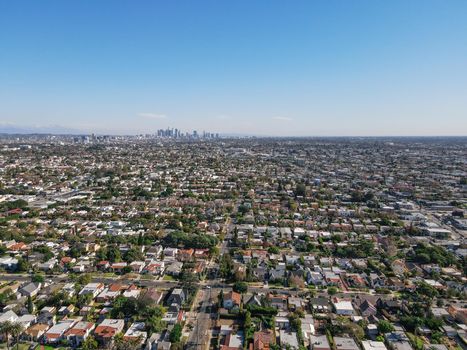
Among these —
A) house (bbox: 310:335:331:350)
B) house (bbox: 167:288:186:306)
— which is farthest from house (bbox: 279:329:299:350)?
house (bbox: 167:288:186:306)

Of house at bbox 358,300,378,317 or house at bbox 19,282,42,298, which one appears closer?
house at bbox 358,300,378,317

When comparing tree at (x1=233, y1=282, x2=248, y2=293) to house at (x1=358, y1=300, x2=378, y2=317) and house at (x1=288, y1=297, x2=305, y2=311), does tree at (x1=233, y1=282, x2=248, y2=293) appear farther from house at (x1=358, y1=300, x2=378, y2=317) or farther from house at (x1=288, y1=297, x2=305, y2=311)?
house at (x1=358, y1=300, x2=378, y2=317)

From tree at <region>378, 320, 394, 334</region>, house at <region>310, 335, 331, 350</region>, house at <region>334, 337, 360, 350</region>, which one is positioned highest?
tree at <region>378, 320, 394, 334</region>

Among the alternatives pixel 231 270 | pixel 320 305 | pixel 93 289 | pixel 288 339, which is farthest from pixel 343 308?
pixel 93 289

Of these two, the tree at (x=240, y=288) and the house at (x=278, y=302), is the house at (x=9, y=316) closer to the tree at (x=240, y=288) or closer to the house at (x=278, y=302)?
A: the tree at (x=240, y=288)

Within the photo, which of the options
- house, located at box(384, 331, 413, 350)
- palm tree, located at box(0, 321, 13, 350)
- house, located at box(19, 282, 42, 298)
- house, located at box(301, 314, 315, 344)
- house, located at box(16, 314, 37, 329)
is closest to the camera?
palm tree, located at box(0, 321, 13, 350)

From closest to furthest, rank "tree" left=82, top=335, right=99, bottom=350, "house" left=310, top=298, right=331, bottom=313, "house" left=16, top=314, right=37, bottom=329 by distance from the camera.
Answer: "tree" left=82, top=335, right=99, bottom=350, "house" left=16, top=314, right=37, bottom=329, "house" left=310, top=298, right=331, bottom=313

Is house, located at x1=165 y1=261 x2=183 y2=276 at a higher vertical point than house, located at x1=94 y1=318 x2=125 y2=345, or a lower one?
lower
